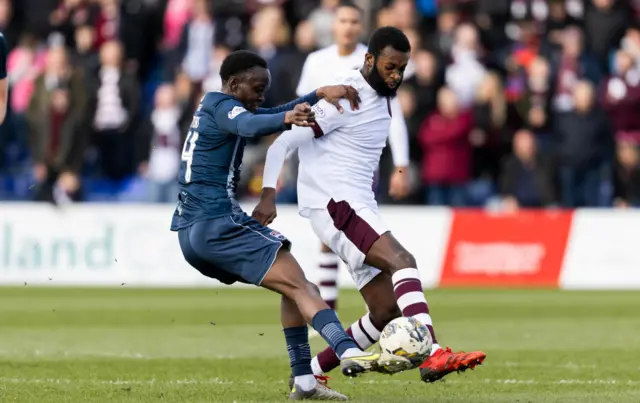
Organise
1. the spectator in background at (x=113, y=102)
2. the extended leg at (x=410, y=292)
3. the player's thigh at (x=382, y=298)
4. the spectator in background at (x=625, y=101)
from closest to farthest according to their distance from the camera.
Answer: the extended leg at (x=410, y=292) < the player's thigh at (x=382, y=298) < the spectator in background at (x=625, y=101) < the spectator in background at (x=113, y=102)

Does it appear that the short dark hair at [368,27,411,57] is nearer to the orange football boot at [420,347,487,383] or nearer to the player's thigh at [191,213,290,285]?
the player's thigh at [191,213,290,285]

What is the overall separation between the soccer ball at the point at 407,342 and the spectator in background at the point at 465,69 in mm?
13115

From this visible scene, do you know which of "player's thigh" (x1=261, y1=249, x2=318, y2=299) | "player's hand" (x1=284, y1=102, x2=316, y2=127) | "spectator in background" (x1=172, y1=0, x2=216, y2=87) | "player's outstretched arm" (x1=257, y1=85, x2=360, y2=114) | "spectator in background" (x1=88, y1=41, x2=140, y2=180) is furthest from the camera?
"spectator in background" (x1=172, y1=0, x2=216, y2=87)

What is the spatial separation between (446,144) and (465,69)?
1385mm

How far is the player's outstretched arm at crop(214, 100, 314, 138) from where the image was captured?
296 inches

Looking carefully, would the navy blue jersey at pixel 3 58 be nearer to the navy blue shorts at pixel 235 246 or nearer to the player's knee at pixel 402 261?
the navy blue shorts at pixel 235 246

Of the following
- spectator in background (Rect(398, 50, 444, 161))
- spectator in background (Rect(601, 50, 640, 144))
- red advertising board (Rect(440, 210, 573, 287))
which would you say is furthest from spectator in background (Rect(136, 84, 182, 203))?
spectator in background (Rect(601, 50, 640, 144))

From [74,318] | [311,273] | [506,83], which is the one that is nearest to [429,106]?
[506,83]

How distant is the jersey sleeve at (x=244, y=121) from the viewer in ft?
24.9

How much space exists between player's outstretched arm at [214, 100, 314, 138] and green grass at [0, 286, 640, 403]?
1.75m

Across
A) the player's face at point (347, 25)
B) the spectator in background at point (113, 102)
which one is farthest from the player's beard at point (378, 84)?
the spectator in background at point (113, 102)

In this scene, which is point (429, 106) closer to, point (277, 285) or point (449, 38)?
point (449, 38)

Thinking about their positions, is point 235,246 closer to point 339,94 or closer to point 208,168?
point 208,168

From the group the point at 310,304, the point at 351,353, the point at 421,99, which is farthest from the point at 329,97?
the point at 421,99
